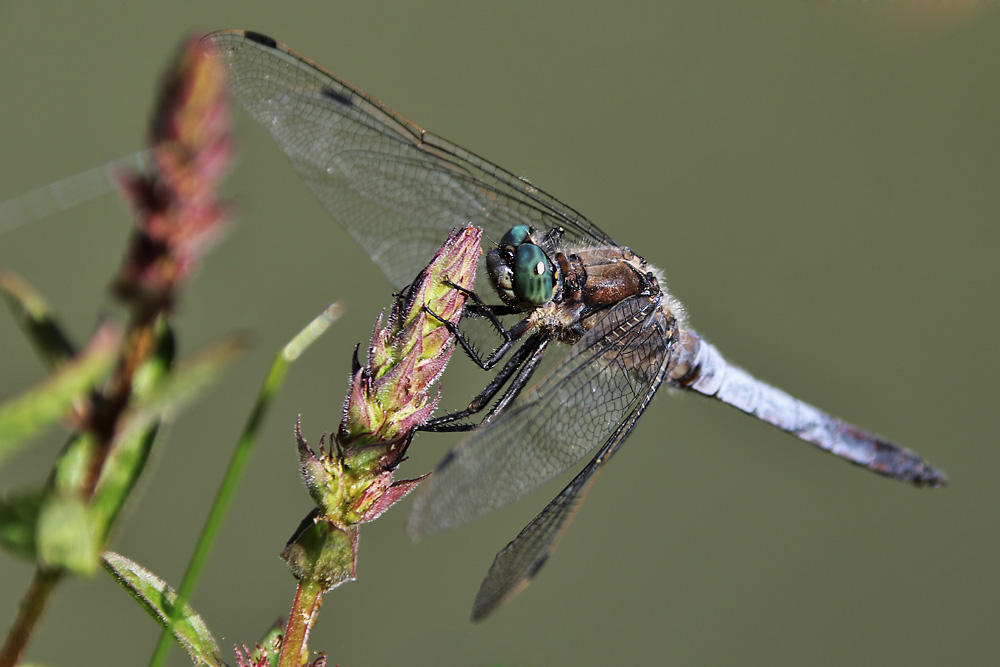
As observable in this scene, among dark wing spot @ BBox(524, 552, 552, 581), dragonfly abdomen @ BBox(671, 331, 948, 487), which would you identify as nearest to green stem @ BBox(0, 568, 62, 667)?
dark wing spot @ BBox(524, 552, 552, 581)

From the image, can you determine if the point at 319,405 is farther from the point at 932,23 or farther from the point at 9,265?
the point at 932,23

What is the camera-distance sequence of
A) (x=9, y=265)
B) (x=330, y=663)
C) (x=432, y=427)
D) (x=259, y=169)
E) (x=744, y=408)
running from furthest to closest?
(x=259, y=169) < (x=9, y=265) < (x=330, y=663) < (x=744, y=408) < (x=432, y=427)

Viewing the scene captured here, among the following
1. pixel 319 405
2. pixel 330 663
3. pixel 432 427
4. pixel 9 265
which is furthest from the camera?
pixel 319 405

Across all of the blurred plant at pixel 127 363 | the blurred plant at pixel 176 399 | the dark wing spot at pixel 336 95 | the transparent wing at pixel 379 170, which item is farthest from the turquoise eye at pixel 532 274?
the blurred plant at pixel 127 363

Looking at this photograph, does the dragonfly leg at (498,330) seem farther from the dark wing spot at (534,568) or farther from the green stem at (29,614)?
the green stem at (29,614)

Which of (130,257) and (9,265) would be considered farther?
(9,265)

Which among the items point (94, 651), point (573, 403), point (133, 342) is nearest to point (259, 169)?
point (94, 651)

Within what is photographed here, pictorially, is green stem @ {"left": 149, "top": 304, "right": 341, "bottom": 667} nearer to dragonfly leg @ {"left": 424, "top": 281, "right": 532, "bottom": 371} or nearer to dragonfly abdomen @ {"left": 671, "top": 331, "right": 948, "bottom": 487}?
dragonfly leg @ {"left": 424, "top": 281, "right": 532, "bottom": 371}
